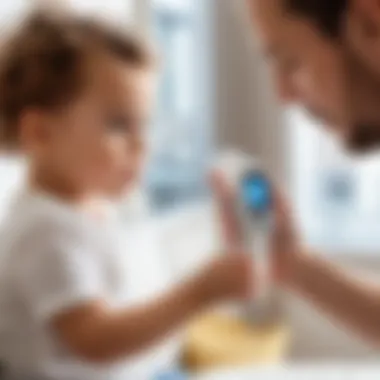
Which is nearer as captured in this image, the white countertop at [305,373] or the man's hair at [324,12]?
the man's hair at [324,12]

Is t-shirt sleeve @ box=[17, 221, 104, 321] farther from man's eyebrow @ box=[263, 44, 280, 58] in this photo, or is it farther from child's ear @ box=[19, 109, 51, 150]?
man's eyebrow @ box=[263, 44, 280, 58]

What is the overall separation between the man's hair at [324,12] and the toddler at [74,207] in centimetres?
13

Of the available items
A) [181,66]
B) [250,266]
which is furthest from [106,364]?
→ [181,66]

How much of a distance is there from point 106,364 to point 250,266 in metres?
0.14

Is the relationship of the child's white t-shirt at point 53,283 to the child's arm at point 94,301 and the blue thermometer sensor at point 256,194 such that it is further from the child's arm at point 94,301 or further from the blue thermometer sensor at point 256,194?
the blue thermometer sensor at point 256,194

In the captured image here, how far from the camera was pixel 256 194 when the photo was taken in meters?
0.72

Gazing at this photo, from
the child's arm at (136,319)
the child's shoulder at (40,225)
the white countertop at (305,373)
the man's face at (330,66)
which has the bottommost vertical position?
the white countertop at (305,373)

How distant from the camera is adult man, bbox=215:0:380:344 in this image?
713mm

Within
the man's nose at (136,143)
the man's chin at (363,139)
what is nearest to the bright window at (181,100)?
the man's nose at (136,143)

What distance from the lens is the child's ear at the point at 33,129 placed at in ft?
2.54

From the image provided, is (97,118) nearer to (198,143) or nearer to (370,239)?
(198,143)

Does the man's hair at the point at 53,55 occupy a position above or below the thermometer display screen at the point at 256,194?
above

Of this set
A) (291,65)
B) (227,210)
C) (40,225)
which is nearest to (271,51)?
(291,65)

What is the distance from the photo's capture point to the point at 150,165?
2.59 feet
